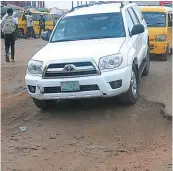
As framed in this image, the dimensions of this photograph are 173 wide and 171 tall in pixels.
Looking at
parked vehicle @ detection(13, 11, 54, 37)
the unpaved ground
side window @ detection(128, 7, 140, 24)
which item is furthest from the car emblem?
parked vehicle @ detection(13, 11, 54, 37)

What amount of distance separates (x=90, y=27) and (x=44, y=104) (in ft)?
6.16

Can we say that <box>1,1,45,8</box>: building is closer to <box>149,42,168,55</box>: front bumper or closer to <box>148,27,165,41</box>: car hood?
<box>148,27,165,41</box>: car hood

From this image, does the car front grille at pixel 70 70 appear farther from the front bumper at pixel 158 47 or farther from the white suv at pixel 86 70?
the front bumper at pixel 158 47

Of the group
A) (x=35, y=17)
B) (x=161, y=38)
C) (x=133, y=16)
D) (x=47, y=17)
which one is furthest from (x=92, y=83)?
(x=47, y=17)

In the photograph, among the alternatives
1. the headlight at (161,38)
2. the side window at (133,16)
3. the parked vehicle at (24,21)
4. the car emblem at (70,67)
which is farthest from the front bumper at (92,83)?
the parked vehicle at (24,21)

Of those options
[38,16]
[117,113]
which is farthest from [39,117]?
[38,16]

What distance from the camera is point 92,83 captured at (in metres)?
5.88

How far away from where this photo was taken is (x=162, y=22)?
12641mm

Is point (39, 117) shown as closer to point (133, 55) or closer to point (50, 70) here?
point (50, 70)

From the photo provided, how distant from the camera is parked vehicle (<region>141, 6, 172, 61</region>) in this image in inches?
476

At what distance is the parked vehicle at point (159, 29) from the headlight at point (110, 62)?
20.6 feet

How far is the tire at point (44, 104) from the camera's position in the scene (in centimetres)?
650

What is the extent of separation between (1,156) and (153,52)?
826cm

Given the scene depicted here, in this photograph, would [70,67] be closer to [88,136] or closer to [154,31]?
[88,136]
